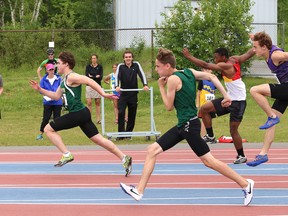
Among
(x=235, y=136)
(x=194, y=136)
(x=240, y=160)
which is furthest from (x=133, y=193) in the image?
(x=240, y=160)

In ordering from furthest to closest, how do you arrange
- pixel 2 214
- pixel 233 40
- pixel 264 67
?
1. pixel 264 67
2. pixel 233 40
3. pixel 2 214

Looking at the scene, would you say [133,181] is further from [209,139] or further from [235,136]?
[209,139]

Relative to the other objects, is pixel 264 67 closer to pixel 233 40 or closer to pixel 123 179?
pixel 233 40

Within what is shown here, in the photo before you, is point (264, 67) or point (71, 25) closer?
point (264, 67)

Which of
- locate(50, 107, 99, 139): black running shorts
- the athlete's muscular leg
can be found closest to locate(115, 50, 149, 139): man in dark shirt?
the athlete's muscular leg

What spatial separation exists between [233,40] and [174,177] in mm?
16524

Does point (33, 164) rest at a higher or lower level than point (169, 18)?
lower

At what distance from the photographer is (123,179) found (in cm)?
1211

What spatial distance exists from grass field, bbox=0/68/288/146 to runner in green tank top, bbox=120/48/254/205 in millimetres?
7640

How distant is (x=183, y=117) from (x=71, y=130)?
10720mm

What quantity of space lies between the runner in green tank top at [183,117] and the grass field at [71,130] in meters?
7.64

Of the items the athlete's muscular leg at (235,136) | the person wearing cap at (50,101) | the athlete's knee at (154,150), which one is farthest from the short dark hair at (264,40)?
the person wearing cap at (50,101)

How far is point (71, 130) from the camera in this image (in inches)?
794

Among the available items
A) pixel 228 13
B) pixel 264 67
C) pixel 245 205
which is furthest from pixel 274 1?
pixel 245 205
